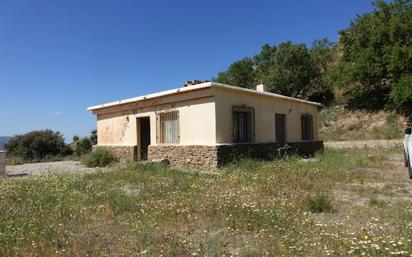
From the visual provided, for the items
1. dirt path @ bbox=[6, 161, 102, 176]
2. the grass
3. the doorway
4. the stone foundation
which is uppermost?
the doorway

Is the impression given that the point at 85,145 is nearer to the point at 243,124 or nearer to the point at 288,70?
the point at 243,124

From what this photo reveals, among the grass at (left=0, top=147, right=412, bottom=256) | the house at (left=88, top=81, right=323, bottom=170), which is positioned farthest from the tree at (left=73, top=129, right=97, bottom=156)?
the grass at (left=0, top=147, right=412, bottom=256)

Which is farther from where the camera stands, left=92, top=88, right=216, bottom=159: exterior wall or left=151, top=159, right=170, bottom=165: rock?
left=151, top=159, right=170, bottom=165: rock

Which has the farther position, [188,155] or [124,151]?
[124,151]

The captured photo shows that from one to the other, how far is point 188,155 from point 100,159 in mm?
5250

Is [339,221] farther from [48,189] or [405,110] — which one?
[405,110]

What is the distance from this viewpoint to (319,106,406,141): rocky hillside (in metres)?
29.1

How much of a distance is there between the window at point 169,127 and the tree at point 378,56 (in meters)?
20.1

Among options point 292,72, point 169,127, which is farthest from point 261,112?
point 292,72

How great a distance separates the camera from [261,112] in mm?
15703

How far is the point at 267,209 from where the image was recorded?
6.26 metres

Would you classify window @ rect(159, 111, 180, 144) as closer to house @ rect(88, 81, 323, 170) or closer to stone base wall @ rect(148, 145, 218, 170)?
house @ rect(88, 81, 323, 170)

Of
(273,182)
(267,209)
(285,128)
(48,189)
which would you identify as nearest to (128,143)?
(285,128)

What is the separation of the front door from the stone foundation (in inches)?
18.2
